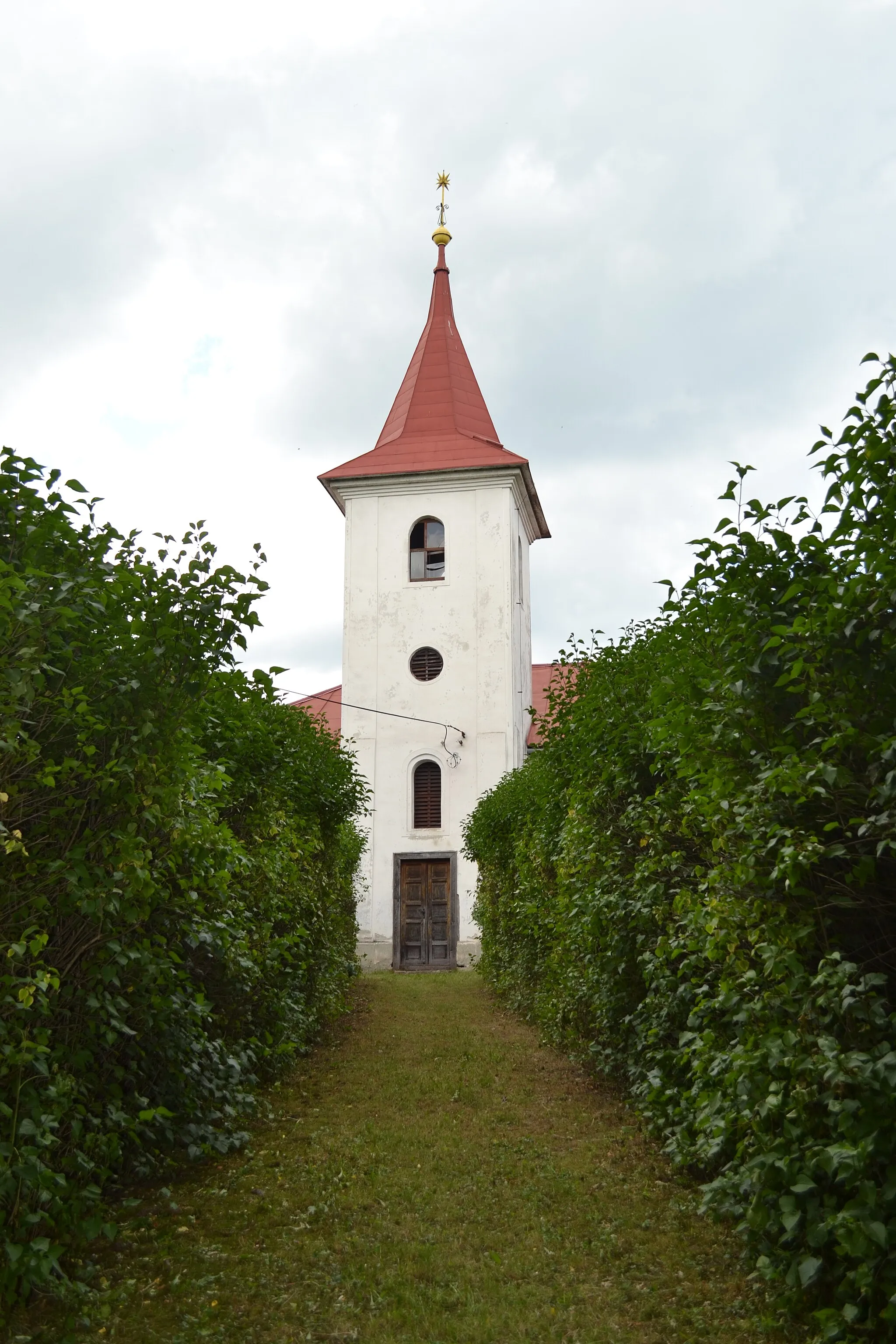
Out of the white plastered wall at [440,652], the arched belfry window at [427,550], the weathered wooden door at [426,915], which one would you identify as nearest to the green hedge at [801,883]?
the weathered wooden door at [426,915]

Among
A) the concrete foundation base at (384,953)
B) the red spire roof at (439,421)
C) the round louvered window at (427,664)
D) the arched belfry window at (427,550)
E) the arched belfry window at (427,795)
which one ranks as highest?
the red spire roof at (439,421)

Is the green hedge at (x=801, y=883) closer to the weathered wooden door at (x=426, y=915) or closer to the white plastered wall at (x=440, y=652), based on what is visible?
the weathered wooden door at (x=426, y=915)

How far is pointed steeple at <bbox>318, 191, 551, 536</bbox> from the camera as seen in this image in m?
27.6

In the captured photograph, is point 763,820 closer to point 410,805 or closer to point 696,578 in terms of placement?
point 696,578

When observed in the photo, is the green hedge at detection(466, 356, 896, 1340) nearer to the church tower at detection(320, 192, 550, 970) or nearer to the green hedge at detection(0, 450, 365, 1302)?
the green hedge at detection(0, 450, 365, 1302)

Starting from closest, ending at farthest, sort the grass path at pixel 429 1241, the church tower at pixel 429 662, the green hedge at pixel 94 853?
the green hedge at pixel 94 853
the grass path at pixel 429 1241
the church tower at pixel 429 662

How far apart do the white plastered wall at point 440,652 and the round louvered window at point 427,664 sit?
0.45 ft

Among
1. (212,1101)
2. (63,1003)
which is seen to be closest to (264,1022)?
(212,1101)

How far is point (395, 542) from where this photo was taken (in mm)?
27453

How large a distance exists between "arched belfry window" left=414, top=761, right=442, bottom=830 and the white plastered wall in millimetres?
157

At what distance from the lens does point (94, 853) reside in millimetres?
4355

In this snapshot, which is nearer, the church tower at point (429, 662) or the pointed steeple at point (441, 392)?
the church tower at point (429, 662)

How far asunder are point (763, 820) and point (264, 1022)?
5.54 metres

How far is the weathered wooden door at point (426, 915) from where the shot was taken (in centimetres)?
2511
